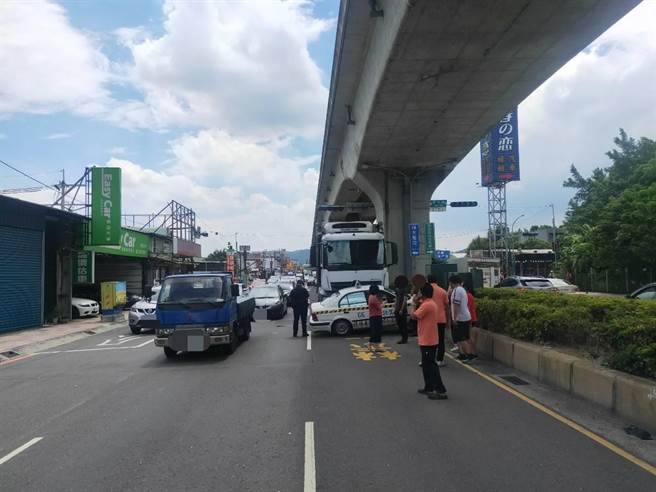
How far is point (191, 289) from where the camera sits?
12.5 meters

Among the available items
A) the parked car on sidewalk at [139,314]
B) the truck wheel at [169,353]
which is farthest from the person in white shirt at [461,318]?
the parked car on sidewalk at [139,314]

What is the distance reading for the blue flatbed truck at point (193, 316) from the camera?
38.7 feet

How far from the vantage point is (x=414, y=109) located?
16.5m

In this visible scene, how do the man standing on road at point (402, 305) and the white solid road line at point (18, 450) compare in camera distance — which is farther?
the man standing on road at point (402, 305)

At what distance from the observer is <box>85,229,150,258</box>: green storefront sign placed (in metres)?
31.1

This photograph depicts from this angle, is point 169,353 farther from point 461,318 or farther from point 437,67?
point 437,67

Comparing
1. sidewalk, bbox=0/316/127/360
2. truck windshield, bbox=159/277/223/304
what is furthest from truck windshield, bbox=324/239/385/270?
sidewalk, bbox=0/316/127/360

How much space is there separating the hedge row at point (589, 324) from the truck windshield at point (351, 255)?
6.65 metres

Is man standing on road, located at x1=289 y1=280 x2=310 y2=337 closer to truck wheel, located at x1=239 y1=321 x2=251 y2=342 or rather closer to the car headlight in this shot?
truck wheel, located at x1=239 y1=321 x2=251 y2=342

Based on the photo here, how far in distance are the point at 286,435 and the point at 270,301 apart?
694 inches

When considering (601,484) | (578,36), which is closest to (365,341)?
(578,36)

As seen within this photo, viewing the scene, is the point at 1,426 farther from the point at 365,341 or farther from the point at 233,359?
the point at 365,341

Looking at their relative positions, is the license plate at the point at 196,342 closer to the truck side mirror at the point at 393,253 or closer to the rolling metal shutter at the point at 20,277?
the truck side mirror at the point at 393,253

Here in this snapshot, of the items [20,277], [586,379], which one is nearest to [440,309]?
[586,379]
